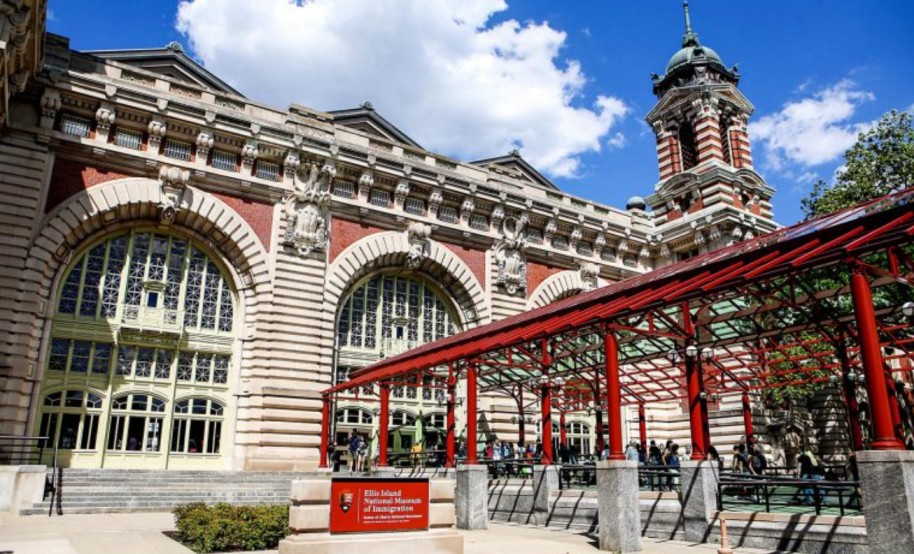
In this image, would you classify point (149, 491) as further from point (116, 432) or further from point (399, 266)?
point (399, 266)

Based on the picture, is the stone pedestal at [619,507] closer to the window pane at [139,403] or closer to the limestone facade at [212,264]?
the limestone facade at [212,264]

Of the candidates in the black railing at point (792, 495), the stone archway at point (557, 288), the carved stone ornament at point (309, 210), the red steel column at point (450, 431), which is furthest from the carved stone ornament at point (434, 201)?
the black railing at point (792, 495)

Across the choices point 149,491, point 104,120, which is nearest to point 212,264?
point 104,120

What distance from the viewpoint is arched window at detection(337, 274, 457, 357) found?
33219 mm

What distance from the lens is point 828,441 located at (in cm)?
3991

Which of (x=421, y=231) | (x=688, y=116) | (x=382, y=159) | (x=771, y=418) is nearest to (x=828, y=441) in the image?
(x=771, y=418)

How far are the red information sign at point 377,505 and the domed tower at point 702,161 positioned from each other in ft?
111

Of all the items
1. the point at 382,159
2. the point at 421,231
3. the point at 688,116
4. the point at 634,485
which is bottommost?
the point at 634,485

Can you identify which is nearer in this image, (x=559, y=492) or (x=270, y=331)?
(x=559, y=492)

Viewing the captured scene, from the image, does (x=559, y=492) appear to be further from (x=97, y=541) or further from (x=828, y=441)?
(x=828, y=441)

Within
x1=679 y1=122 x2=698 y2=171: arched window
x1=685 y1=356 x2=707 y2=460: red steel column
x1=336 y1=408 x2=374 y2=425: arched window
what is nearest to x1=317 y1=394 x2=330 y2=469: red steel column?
x1=336 y1=408 x2=374 y2=425: arched window

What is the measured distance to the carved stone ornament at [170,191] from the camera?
2878 centimetres

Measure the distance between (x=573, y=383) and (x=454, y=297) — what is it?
8.34m

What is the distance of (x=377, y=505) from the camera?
1141 cm
